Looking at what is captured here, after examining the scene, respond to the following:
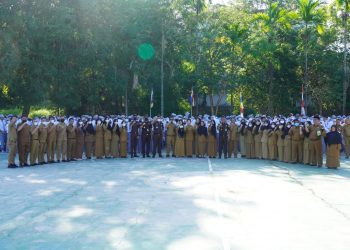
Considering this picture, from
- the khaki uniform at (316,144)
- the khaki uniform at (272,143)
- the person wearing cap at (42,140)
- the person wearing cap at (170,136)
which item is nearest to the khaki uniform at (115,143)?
the person wearing cap at (170,136)

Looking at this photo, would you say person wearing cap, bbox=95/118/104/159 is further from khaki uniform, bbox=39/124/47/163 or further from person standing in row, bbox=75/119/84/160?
khaki uniform, bbox=39/124/47/163

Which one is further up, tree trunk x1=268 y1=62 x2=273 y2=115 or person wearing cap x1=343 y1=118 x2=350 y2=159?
tree trunk x1=268 y1=62 x2=273 y2=115

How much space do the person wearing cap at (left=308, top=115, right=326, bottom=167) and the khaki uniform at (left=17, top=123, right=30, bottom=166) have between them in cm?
1101

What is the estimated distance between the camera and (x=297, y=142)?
771 inches

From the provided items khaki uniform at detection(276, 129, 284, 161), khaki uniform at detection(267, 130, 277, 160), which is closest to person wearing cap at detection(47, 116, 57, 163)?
khaki uniform at detection(267, 130, 277, 160)

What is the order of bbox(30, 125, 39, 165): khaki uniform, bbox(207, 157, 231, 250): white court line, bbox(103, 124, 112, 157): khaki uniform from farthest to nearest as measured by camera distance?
bbox(103, 124, 112, 157): khaki uniform → bbox(30, 125, 39, 165): khaki uniform → bbox(207, 157, 231, 250): white court line

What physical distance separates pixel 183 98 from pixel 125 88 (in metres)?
7.31

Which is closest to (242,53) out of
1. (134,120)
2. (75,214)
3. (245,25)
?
(245,25)

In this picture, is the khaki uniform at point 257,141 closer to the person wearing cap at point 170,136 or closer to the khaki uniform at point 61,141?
the person wearing cap at point 170,136

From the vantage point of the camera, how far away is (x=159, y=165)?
58.2 ft

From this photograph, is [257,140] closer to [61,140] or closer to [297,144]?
[297,144]

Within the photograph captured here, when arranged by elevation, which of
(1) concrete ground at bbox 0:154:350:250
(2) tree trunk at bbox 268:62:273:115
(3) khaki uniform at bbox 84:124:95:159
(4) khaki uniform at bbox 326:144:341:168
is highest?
(2) tree trunk at bbox 268:62:273:115

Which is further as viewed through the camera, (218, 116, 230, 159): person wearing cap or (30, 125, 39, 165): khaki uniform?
(218, 116, 230, 159): person wearing cap

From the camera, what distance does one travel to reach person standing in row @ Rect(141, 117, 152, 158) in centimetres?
2166
